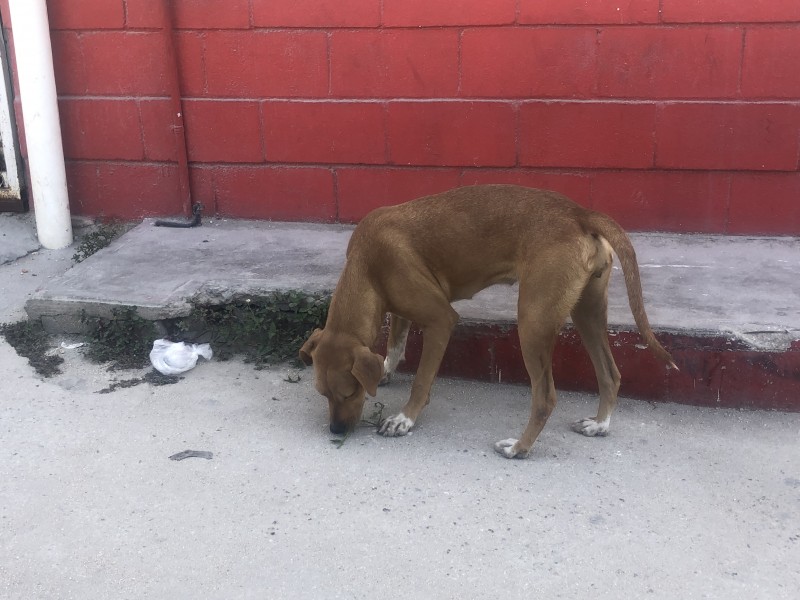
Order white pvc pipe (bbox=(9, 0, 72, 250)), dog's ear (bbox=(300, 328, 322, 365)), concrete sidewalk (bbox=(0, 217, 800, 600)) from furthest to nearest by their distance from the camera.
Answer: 1. white pvc pipe (bbox=(9, 0, 72, 250))
2. dog's ear (bbox=(300, 328, 322, 365))
3. concrete sidewalk (bbox=(0, 217, 800, 600))

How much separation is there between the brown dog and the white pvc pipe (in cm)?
312

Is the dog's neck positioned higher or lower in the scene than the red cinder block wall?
lower

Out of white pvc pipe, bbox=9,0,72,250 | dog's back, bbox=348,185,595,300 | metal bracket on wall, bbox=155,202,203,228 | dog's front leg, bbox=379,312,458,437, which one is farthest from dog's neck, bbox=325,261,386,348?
white pvc pipe, bbox=9,0,72,250

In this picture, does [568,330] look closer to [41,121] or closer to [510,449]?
[510,449]

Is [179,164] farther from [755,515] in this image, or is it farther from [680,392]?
[755,515]

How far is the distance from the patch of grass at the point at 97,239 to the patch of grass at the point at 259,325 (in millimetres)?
1464

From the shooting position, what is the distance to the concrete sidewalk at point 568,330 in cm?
448

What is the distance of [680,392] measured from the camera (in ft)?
15.0

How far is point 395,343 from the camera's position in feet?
15.5

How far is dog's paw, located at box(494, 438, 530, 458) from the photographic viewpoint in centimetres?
405

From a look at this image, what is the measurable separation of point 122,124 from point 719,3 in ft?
13.5

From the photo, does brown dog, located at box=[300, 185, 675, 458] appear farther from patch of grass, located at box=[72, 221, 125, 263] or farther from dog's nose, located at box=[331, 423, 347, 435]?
patch of grass, located at box=[72, 221, 125, 263]

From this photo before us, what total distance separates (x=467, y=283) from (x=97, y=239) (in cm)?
347

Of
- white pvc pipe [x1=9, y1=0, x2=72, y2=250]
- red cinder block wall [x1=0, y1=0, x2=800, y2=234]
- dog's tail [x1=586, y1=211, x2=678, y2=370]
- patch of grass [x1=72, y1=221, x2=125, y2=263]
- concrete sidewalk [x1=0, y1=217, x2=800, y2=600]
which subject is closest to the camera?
concrete sidewalk [x1=0, y1=217, x2=800, y2=600]
